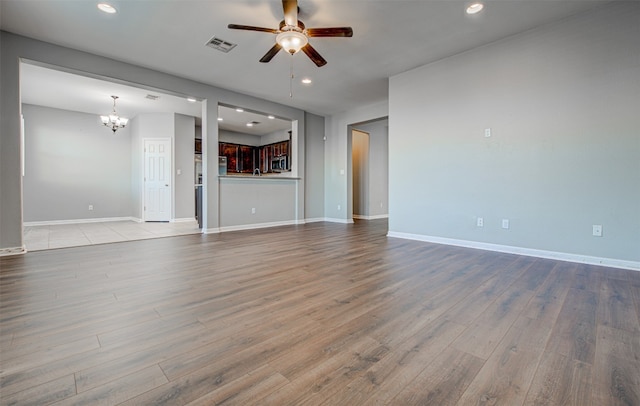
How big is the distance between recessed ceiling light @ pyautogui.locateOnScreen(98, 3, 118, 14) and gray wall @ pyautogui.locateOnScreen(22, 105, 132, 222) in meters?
5.32

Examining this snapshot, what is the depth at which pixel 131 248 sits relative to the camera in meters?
3.93

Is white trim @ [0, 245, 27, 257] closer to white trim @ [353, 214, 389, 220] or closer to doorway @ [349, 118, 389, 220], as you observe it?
white trim @ [353, 214, 389, 220]

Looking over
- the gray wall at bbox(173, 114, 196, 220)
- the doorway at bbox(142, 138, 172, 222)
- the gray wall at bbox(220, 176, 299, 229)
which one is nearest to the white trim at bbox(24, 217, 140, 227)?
the doorway at bbox(142, 138, 172, 222)

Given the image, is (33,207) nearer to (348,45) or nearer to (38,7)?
(38,7)

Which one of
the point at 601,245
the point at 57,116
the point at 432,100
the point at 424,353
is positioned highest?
the point at 57,116

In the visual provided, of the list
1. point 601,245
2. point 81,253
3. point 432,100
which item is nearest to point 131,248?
point 81,253

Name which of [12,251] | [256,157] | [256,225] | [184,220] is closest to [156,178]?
[184,220]

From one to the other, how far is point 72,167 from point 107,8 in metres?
5.54

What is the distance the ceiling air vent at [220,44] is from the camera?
12.1ft

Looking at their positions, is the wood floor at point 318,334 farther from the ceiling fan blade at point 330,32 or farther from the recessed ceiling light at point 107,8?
the recessed ceiling light at point 107,8

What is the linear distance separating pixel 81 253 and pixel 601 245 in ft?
20.6

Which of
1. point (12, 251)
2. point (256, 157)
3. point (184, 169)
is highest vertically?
point (256, 157)

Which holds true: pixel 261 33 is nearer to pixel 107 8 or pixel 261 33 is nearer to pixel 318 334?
pixel 107 8

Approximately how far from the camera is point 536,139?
11.3 feet
